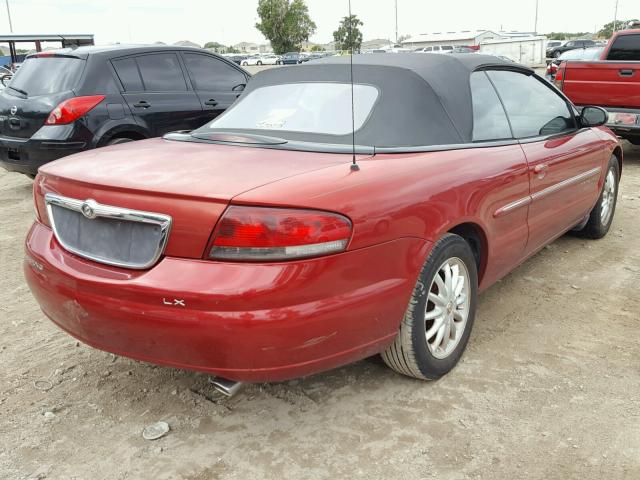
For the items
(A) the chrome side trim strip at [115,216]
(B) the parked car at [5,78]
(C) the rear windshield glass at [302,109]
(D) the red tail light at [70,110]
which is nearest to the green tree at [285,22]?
(B) the parked car at [5,78]

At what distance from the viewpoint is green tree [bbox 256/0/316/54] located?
50072mm

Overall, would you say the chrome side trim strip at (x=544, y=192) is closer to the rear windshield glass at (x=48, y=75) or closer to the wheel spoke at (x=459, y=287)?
the wheel spoke at (x=459, y=287)

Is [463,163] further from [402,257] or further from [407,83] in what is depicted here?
[402,257]

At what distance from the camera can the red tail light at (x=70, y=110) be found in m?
6.05

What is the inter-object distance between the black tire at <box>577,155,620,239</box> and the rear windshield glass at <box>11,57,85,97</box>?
16.3 feet

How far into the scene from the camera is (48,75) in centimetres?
651

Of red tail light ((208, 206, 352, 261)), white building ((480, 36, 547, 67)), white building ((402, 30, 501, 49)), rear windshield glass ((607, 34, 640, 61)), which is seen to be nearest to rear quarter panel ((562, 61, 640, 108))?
rear windshield glass ((607, 34, 640, 61))

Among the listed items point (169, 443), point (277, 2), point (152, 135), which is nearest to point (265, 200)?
point (169, 443)

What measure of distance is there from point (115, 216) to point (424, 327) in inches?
53.8

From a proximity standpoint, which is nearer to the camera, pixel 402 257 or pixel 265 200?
pixel 265 200

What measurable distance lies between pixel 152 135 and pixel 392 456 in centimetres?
508

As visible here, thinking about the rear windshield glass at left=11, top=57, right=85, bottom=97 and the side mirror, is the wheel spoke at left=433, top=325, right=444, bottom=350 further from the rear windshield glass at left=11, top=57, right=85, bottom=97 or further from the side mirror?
the rear windshield glass at left=11, top=57, right=85, bottom=97

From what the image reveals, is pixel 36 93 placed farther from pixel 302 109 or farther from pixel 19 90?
pixel 302 109

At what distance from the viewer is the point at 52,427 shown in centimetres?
264
